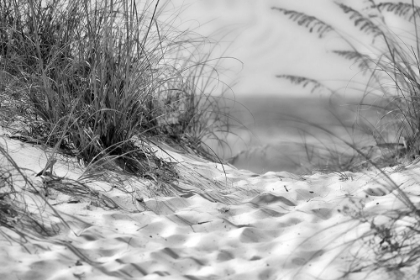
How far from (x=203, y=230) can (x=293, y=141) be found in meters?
1.42

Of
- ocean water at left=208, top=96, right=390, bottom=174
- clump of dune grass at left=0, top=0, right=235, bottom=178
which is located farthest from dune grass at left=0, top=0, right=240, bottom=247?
ocean water at left=208, top=96, right=390, bottom=174

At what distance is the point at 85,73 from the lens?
306 centimetres

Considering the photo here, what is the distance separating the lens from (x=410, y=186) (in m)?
2.65

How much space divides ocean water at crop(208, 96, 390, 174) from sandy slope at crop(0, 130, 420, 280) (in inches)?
14.8

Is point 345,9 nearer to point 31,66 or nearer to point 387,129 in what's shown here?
point 387,129

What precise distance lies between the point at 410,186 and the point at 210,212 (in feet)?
2.91

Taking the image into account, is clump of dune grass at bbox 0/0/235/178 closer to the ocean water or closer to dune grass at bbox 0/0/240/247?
dune grass at bbox 0/0/240/247

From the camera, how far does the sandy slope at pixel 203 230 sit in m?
2.01

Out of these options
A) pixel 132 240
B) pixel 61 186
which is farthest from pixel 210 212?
pixel 61 186

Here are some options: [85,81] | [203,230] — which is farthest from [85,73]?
[203,230]

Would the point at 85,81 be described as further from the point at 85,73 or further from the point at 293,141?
the point at 293,141

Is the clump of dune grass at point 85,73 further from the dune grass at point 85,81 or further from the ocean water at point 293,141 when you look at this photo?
the ocean water at point 293,141

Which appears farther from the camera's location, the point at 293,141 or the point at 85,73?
the point at 293,141

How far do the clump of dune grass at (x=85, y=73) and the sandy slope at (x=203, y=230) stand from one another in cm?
16
